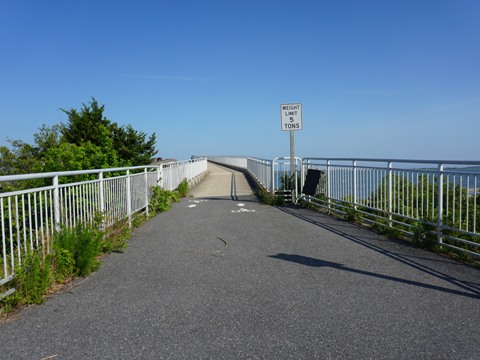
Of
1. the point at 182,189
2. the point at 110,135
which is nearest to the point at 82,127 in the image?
the point at 110,135

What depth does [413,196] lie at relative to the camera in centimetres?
751

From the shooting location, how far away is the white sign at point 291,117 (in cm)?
1328

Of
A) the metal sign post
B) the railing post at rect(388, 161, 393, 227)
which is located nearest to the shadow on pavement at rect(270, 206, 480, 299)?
the railing post at rect(388, 161, 393, 227)

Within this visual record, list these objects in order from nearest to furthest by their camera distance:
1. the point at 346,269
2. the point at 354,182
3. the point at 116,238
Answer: the point at 346,269 < the point at 116,238 < the point at 354,182

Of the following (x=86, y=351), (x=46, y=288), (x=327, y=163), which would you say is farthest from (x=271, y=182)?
(x=86, y=351)

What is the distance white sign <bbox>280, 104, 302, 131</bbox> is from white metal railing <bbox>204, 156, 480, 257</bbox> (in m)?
2.07

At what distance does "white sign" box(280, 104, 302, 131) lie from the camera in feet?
43.6

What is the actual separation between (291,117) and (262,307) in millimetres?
9833

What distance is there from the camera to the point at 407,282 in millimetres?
4906

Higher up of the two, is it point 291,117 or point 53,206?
point 291,117

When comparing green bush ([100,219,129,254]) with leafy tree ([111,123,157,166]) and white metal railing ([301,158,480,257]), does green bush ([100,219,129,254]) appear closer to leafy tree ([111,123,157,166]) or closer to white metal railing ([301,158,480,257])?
white metal railing ([301,158,480,257])

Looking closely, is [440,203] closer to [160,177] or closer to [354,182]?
[354,182]

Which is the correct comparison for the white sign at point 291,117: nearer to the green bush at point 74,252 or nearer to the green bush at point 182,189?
the green bush at point 182,189

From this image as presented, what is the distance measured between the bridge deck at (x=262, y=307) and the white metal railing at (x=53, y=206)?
0.71 metres
